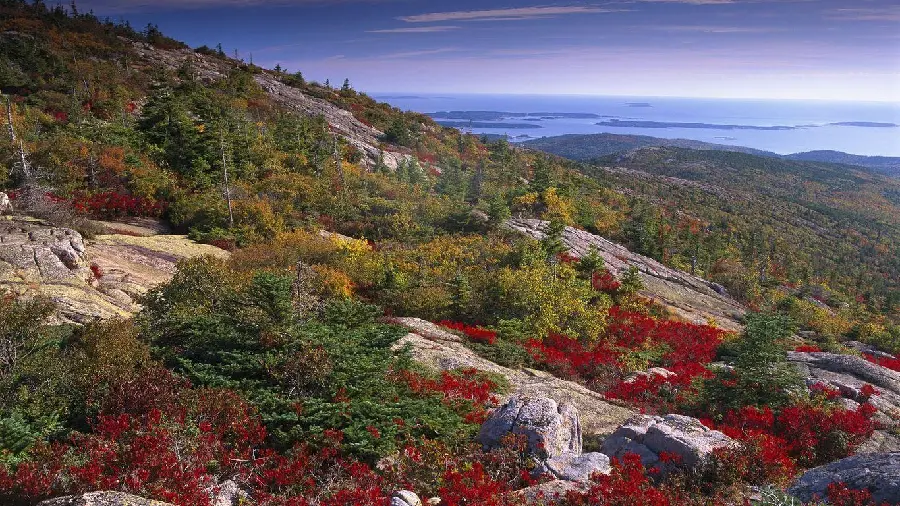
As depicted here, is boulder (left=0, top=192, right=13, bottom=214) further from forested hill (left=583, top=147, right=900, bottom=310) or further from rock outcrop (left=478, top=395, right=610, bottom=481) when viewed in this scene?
forested hill (left=583, top=147, right=900, bottom=310)

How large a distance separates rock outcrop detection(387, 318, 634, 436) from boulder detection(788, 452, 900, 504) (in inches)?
193

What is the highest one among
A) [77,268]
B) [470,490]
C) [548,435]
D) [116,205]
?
[116,205]

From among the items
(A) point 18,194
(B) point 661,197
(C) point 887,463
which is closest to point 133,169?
(A) point 18,194

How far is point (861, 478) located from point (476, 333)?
13.0 metres

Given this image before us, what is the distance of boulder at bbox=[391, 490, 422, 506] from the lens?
7.30 m

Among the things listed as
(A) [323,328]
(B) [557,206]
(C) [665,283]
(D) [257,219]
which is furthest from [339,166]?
(A) [323,328]

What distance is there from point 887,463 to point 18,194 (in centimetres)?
3149

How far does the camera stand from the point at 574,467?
9344 mm

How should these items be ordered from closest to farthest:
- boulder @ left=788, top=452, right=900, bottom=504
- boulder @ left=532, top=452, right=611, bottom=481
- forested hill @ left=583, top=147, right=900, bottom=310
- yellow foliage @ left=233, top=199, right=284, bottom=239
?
1. boulder @ left=788, top=452, right=900, bottom=504
2. boulder @ left=532, top=452, right=611, bottom=481
3. yellow foliage @ left=233, top=199, right=284, bottom=239
4. forested hill @ left=583, top=147, right=900, bottom=310

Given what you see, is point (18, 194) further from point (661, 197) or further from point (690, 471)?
point (661, 197)

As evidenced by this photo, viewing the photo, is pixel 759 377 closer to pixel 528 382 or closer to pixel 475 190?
pixel 528 382

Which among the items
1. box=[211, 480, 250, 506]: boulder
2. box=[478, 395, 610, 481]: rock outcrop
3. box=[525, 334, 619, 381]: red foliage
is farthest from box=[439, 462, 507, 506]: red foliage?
box=[525, 334, 619, 381]: red foliage

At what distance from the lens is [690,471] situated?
9328 millimetres

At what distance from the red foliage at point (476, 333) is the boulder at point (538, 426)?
807cm
